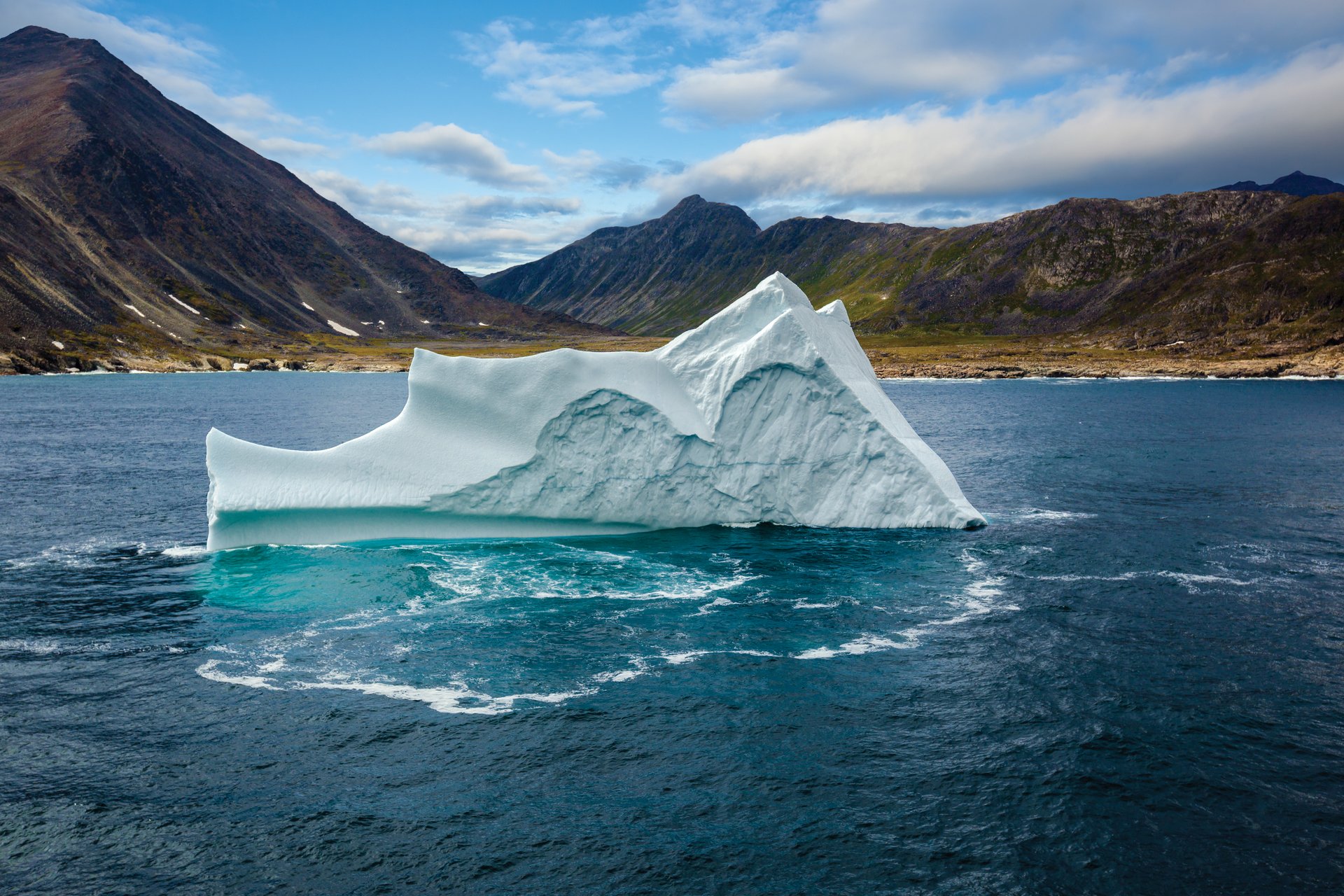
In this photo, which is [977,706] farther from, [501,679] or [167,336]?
[167,336]

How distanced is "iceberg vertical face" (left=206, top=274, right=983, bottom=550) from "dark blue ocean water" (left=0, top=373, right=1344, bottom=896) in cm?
141

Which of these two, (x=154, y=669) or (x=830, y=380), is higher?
(x=830, y=380)

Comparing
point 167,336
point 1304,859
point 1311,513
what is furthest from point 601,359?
point 167,336

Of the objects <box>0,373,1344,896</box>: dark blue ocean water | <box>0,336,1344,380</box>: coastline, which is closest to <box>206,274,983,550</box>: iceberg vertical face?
<box>0,373,1344,896</box>: dark blue ocean water

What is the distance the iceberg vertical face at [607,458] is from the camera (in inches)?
1211

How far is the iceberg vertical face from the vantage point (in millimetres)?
30766

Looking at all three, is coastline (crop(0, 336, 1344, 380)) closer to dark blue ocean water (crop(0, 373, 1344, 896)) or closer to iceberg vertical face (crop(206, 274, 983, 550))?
iceberg vertical face (crop(206, 274, 983, 550))

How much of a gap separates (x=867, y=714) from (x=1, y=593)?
2585cm

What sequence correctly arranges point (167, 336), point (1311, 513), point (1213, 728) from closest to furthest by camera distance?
1. point (1213, 728)
2. point (1311, 513)
3. point (167, 336)

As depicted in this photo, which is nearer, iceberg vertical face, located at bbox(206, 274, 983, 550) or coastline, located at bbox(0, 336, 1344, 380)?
iceberg vertical face, located at bbox(206, 274, 983, 550)

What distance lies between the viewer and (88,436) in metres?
61.2

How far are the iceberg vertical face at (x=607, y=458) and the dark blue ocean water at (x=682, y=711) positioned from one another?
141 cm

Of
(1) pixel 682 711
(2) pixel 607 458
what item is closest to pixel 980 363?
(2) pixel 607 458

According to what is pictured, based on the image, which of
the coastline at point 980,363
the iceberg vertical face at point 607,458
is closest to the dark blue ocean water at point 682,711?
the iceberg vertical face at point 607,458
